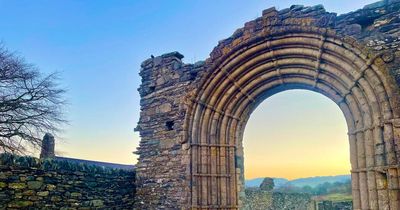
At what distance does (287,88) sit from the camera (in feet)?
25.0

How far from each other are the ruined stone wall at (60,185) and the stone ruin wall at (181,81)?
1.76 feet

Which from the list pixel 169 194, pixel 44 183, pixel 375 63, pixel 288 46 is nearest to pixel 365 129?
pixel 375 63

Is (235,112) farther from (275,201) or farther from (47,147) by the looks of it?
(275,201)

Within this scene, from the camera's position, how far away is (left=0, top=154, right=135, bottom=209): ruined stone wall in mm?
6293

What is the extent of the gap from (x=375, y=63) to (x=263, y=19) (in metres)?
2.20

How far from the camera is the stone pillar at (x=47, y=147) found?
49.3 feet

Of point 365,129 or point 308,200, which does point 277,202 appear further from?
point 365,129

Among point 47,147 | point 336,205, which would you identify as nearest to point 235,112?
point 47,147

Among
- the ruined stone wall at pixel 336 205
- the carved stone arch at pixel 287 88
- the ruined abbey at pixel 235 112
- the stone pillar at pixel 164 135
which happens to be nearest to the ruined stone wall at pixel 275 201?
the ruined stone wall at pixel 336 205

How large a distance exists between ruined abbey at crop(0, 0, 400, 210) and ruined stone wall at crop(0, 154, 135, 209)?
18 millimetres

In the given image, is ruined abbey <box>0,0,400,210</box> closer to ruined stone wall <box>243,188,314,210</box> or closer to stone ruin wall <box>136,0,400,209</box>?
stone ruin wall <box>136,0,400,209</box>

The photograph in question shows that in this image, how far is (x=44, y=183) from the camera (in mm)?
6707

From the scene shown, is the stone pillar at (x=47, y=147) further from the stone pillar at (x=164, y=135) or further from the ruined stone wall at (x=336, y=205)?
the ruined stone wall at (x=336, y=205)

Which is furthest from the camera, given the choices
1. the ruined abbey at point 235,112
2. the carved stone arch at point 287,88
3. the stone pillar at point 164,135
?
the stone pillar at point 164,135
